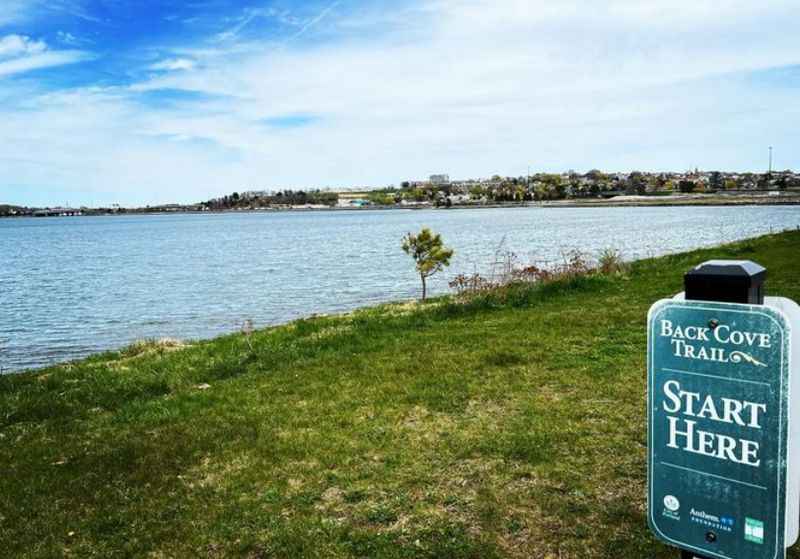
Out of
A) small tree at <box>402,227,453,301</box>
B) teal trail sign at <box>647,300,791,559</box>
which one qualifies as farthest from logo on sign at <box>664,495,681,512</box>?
small tree at <box>402,227,453,301</box>

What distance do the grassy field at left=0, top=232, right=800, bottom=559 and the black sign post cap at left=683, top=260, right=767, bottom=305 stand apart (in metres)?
2.46

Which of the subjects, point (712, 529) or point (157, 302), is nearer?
point (712, 529)

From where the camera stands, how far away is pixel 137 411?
353 inches

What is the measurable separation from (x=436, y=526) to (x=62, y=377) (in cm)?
930

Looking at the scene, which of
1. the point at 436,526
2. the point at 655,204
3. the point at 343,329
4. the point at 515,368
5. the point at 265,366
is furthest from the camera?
the point at 655,204

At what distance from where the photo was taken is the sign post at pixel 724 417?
3061 millimetres

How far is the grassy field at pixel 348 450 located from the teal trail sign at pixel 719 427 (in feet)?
5.17

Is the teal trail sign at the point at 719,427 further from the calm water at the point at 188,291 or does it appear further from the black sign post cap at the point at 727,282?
the calm water at the point at 188,291

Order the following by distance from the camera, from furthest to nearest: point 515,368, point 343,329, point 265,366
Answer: point 343,329 → point 265,366 → point 515,368

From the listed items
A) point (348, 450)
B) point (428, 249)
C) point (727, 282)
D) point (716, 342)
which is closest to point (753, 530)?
point (716, 342)

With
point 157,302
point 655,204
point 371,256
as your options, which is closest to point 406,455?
point 157,302

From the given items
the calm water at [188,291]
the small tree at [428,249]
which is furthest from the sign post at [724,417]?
the calm water at [188,291]

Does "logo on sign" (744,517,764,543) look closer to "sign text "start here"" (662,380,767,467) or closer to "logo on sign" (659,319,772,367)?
"sign text "start here"" (662,380,767,467)

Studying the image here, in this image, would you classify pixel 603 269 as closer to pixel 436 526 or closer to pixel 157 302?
pixel 436 526
